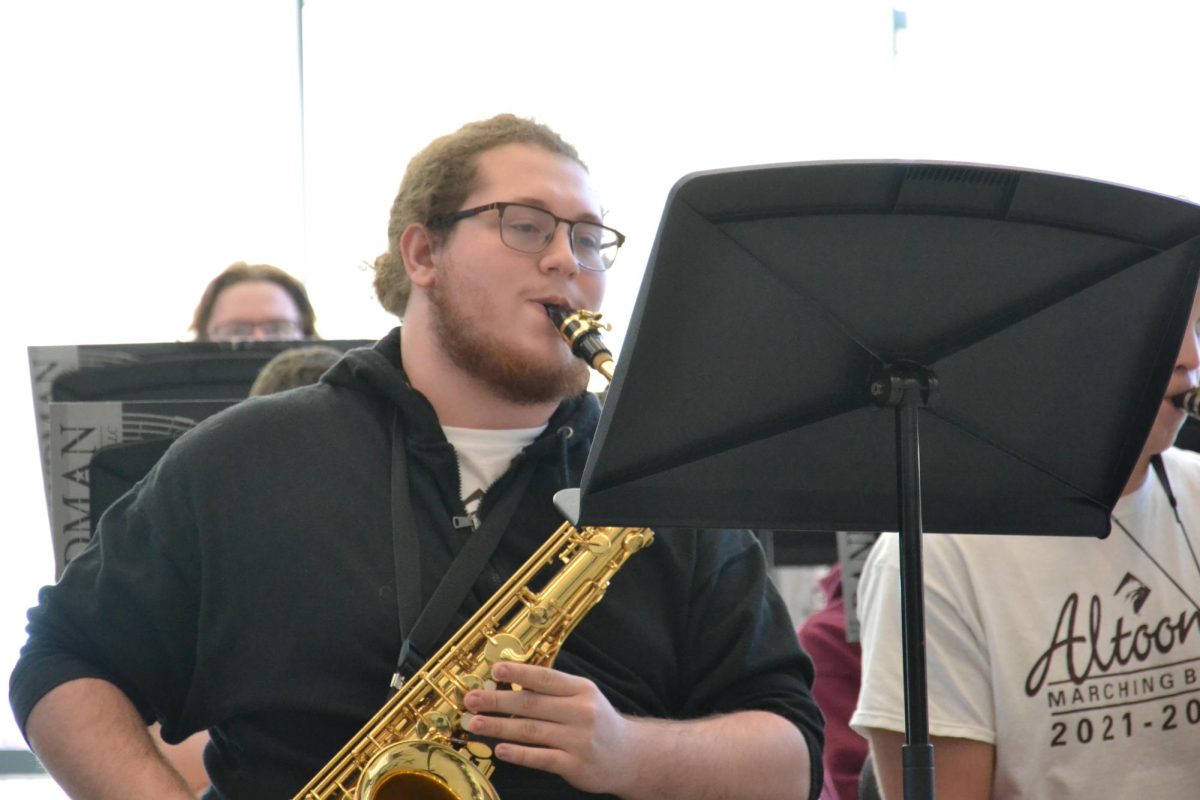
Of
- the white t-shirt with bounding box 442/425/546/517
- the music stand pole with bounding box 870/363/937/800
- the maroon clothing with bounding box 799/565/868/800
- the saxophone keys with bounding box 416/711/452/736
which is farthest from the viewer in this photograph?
the maroon clothing with bounding box 799/565/868/800

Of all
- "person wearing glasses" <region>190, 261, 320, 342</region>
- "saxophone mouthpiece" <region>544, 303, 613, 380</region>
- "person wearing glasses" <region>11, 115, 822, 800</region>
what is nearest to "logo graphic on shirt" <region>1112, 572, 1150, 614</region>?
"person wearing glasses" <region>11, 115, 822, 800</region>

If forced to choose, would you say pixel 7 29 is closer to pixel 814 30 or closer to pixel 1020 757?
pixel 814 30

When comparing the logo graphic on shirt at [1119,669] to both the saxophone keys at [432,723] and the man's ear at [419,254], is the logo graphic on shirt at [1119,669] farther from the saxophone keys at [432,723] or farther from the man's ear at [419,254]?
the man's ear at [419,254]

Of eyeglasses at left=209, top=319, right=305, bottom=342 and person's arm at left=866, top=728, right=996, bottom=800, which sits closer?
person's arm at left=866, top=728, right=996, bottom=800

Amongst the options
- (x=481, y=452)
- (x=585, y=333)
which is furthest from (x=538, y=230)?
(x=481, y=452)

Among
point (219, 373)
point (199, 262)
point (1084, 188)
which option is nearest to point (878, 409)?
point (1084, 188)

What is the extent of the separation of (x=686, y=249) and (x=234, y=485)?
927mm

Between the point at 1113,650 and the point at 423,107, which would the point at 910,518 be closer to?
the point at 1113,650

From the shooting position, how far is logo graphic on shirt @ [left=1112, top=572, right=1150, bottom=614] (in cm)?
208

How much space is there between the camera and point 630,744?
183 cm

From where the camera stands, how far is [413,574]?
198 centimetres

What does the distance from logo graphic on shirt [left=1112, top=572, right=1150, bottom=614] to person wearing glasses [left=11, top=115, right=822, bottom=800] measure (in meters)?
0.48

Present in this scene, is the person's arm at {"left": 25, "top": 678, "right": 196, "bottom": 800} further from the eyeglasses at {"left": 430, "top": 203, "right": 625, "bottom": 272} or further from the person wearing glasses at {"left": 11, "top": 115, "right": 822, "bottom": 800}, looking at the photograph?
the eyeglasses at {"left": 430, "top": 203, "right": 625, "bottom": 272}

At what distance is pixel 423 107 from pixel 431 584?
9.04ft
